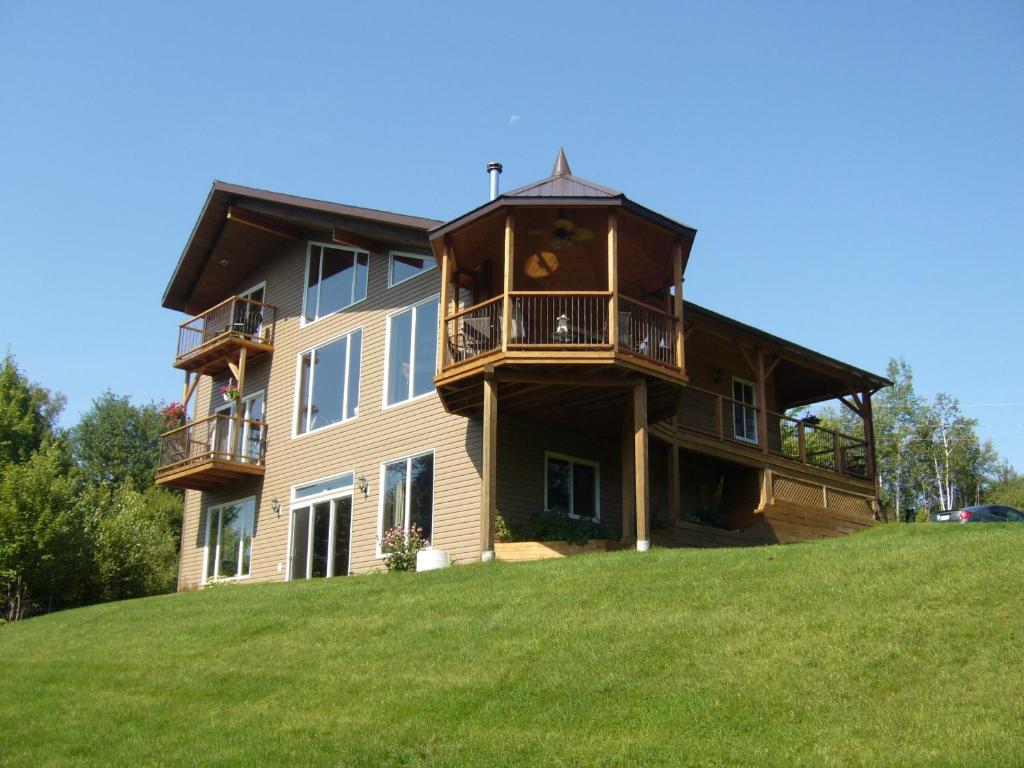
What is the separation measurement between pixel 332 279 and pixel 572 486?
7937mm

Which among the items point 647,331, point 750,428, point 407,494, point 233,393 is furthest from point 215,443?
point 750,428

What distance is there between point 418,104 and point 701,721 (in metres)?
11.4

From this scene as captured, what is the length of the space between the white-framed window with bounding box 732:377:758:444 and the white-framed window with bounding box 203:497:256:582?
1132 centimetres

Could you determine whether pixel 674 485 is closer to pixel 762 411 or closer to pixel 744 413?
pixel 762 411

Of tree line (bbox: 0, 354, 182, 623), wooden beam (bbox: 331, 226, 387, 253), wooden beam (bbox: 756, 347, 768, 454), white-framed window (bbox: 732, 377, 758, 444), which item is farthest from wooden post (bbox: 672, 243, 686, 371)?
tree line (bbox: 0, 354, 182, 623)

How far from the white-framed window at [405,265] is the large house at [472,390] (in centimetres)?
7

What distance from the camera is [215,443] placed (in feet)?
80.3

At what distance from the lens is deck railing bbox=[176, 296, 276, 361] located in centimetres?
2544

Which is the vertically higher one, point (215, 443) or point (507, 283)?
point (507, 283)

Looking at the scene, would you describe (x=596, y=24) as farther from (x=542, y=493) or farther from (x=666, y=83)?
(x=542, y=493)

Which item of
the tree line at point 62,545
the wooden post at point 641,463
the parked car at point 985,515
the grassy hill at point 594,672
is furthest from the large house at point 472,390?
the grassy hill at point 594,672

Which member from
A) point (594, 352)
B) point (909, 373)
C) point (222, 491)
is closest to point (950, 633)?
point (594, 352)

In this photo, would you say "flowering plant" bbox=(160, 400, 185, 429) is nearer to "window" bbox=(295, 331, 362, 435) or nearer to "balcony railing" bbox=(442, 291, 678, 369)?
"window" bbox=(295, 331, 362, 435)

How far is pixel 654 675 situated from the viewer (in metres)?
9.90
